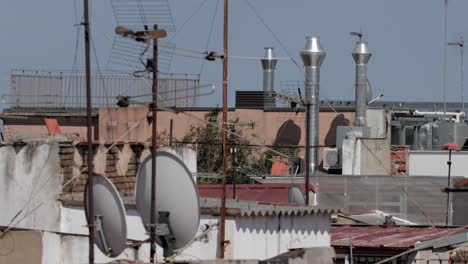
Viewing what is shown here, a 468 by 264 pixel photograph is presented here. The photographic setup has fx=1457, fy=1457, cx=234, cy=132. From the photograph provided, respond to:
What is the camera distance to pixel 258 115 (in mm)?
60469

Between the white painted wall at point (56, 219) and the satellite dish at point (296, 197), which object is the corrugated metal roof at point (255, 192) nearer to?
the satellite dish at point (296, 197)

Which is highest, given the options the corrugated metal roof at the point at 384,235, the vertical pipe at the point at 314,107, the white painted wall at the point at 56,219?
the vertical pipe at the point at 314,107

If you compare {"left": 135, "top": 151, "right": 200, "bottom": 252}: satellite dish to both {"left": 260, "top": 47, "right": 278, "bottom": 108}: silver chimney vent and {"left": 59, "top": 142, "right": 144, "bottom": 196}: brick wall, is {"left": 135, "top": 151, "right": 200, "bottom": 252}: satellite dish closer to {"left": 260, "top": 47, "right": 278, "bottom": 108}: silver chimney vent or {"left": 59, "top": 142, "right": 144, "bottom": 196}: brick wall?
{"left": 59, "top": 142, "right": 144, "bottom": 196}: brick wall

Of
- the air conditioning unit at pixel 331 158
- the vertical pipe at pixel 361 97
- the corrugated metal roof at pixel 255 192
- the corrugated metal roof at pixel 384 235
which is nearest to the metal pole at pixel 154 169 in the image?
the corrugated metal roof at pixel 384 235

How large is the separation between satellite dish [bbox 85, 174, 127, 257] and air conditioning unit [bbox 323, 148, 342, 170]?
35075 mm

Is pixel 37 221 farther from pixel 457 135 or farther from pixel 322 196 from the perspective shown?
pixel 457 135

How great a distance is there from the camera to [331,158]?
5422cm

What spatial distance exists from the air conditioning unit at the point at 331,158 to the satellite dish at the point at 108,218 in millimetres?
35075

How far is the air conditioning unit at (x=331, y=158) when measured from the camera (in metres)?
53.9

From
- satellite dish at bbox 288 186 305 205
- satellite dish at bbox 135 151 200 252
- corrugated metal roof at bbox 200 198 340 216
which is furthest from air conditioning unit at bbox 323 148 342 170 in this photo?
satellite dish at bbox 135 151 200 252

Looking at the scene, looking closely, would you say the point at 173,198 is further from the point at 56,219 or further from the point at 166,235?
the point at 56,219

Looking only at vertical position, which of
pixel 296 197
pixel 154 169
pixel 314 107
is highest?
pixel 314 107

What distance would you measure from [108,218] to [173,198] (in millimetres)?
887

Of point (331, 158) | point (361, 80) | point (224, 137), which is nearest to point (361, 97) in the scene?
point (361, 80)
